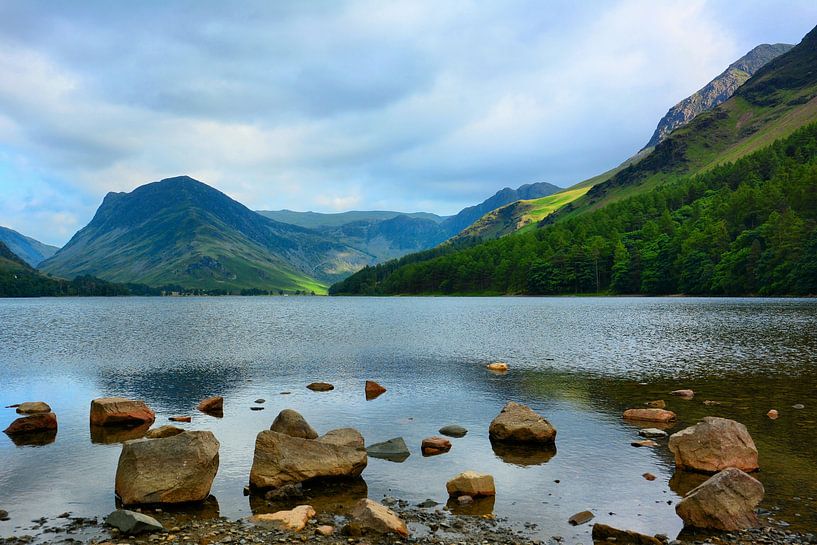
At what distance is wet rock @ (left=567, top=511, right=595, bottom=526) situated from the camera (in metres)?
20.7

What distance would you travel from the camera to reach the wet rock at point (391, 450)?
29.7 m

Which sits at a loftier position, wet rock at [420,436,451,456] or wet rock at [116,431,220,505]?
wet rock at [116,431,220,505]

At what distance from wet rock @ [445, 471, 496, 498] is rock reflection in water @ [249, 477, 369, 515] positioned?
13.2 feet

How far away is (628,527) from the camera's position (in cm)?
2039

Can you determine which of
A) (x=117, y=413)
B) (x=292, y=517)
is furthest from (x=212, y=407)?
(x=292, y=517)

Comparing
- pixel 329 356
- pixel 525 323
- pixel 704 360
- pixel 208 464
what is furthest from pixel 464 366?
pixel 525 323

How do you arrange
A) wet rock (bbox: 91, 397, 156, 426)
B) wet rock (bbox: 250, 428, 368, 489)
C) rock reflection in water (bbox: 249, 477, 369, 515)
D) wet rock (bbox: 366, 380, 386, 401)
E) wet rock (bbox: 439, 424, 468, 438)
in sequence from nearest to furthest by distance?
rock reflection in water (bbox: 249, 477, 369, 515) < wet rock (bbox: 250, 428, 368, 489) < wet rock (bbox: 439, 424, 468, 438) < wet rock (bbox: 91, 397, 156, 426) < wet rock (bbox: 366, 380, 386, 401)

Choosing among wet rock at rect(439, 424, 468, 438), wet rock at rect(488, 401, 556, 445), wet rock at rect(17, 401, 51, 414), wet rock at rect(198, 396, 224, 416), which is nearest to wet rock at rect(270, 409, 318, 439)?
wet rock at rect(439, 424, 468, 438)

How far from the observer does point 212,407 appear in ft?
137

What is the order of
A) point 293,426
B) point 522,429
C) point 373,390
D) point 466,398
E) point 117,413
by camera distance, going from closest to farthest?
1. point 522,429
2. point 293,426
3. point 117,413
4. point 466,398
5. point 373,390

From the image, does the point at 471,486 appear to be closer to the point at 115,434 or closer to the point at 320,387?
the point at 115,434

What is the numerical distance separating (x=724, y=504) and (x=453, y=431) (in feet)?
55.5

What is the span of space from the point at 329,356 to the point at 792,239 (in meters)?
171

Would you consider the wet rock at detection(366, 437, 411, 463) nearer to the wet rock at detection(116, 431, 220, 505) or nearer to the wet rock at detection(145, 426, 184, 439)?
the wet rock at detection(116, 431, 220, 505)
